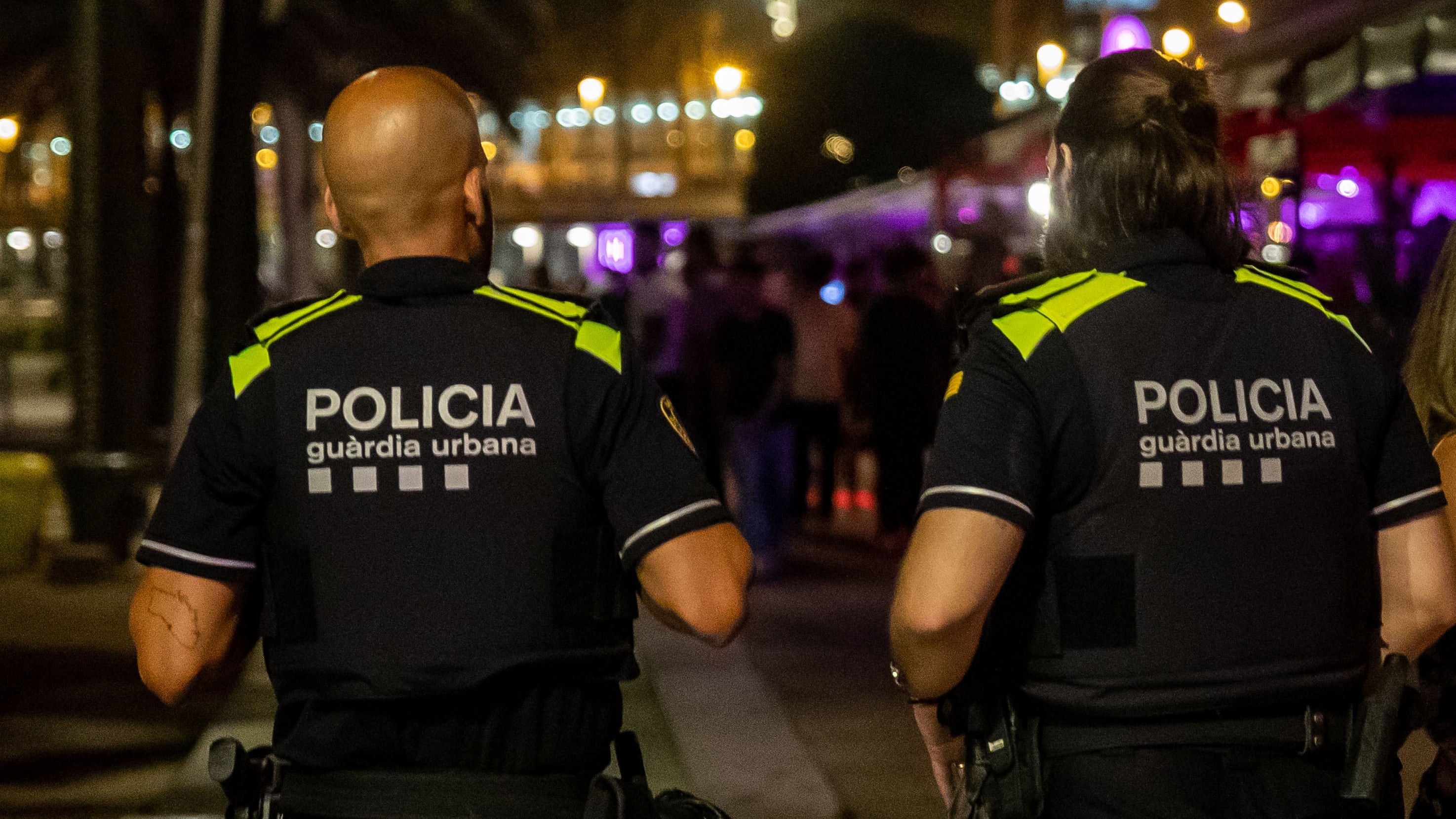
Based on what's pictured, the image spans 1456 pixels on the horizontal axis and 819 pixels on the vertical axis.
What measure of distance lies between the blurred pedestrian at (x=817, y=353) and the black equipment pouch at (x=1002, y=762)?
10157mm

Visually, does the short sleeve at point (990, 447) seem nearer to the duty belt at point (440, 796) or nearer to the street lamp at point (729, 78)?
the duty belt at point (440, 796)

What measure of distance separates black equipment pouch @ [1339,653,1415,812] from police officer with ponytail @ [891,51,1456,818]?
13mm

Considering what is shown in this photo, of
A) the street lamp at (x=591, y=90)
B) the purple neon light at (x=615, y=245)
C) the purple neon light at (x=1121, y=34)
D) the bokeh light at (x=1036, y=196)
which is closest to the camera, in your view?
the purple neon light at (x=1121, y=34)

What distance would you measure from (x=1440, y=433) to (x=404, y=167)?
2.08 meters

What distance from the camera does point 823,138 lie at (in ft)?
218

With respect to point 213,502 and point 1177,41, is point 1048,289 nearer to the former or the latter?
point 213,502

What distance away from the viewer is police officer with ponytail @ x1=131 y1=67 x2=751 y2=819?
2453mm

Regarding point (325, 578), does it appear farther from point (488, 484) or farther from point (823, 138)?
point (823, 138)

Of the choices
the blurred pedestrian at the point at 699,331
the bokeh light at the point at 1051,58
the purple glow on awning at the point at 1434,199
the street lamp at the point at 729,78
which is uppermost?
the street lamp at the point at 729,78

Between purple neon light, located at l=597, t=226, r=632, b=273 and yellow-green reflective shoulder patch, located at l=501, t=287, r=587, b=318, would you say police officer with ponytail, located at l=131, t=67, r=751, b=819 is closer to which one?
yellow-green reflective shoulder patch, located at l=501, t=287, r=587, b=318

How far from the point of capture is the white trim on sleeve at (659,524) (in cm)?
248

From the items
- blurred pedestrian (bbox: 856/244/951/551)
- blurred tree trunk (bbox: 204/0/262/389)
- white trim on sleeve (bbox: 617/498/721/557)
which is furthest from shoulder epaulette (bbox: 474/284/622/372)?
blurred tree trunk (bbox: 204/0/262/389)

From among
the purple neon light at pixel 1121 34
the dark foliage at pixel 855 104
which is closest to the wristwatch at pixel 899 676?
the purple neon light at pixel 1121 34

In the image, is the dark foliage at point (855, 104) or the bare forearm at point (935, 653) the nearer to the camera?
the bare forearm at point (935, 653)
